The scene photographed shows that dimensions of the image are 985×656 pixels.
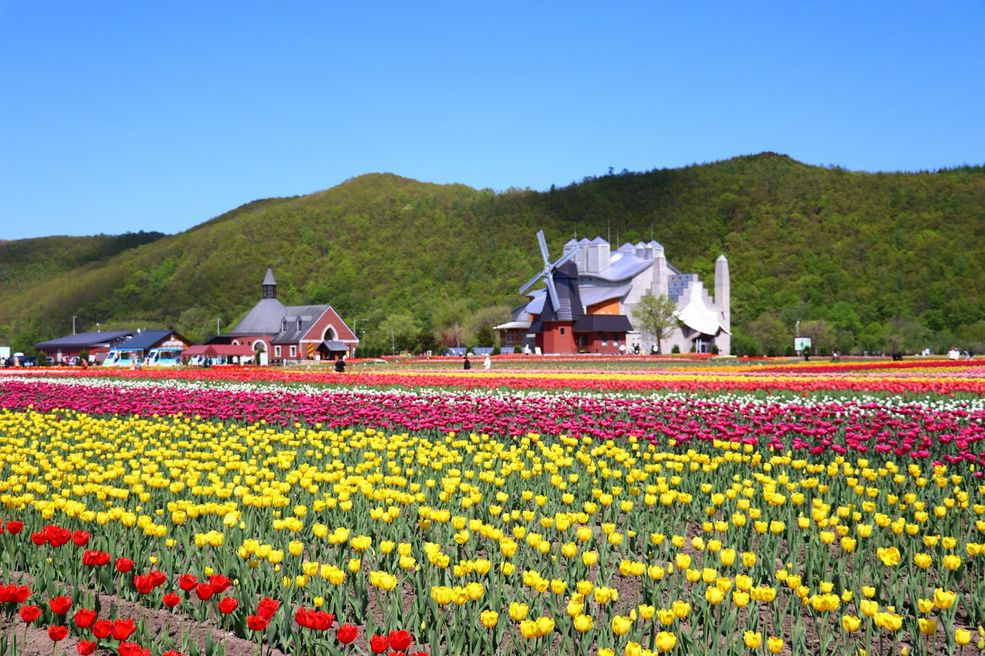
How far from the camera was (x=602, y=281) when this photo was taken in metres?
89.6

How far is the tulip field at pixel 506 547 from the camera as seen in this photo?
16.5 ft

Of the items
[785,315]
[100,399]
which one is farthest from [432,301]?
[100,399]

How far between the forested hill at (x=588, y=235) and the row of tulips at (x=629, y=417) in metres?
55.9

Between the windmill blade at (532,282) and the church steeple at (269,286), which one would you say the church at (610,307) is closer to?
the windmill blade at (532,282)

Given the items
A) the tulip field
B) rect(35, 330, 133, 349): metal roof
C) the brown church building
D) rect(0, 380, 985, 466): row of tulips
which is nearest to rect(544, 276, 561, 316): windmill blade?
the brown church building

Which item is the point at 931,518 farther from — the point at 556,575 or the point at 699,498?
the point at 556,575

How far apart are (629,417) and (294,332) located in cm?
8558

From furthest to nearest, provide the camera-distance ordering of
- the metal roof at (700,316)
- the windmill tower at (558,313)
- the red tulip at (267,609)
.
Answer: the metal roof at (700,316), the windmill tower at (558,313), the red tulip at (267,609)

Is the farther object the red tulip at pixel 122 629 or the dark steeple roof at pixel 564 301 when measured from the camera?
the dark steeple roof at pixel 564 301

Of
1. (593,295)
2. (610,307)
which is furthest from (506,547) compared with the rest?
(593,295)

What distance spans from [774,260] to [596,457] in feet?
353

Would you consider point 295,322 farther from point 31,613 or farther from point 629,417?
point 31,613

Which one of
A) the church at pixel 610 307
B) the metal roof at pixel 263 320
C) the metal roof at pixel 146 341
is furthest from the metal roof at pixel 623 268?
the metal roof at pixel 146 341

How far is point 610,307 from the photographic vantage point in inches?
3346
